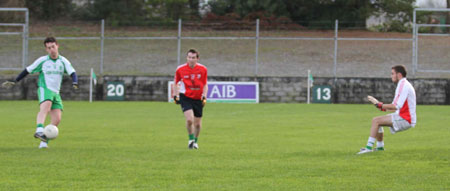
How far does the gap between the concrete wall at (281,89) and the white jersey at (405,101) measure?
1800 cm

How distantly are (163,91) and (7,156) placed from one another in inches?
751

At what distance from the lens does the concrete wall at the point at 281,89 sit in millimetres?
29062

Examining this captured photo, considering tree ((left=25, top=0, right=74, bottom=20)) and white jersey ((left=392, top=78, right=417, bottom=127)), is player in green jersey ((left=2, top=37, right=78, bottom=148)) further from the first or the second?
tree ((left=25, top=0, right=74, bottom=20))

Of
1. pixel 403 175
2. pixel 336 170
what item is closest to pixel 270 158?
pixel 336 170

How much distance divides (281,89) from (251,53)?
27.2 ft

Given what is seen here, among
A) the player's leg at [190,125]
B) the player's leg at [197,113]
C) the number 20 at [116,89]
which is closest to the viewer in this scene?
the player's leg at [190,125]

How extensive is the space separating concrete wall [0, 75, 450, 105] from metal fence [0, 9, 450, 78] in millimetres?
4017

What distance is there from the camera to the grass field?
8.52 m

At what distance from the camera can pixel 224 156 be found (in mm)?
11172

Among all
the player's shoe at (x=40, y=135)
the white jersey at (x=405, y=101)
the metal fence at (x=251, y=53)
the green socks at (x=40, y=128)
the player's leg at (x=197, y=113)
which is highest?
the metal fence at (x=251, y=53)

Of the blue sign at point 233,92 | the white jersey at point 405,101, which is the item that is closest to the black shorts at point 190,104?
the white jersey at point 405,101

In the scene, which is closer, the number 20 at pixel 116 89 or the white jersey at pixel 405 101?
the white jersey at pixel 405 101

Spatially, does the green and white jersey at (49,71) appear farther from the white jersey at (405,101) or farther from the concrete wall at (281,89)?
the concrete wall at (281,89)

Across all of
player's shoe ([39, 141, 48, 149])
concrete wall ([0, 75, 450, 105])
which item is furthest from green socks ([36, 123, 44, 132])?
concrete wall ([0, 75, 450, 105])
